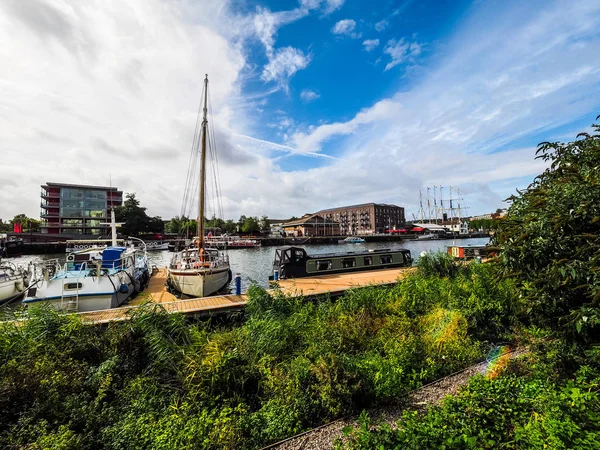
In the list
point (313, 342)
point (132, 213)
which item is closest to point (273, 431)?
point (313, 342)

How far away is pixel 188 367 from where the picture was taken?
6273 millimetres

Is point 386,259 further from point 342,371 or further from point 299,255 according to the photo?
point 342,371

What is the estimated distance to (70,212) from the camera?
Answer: 241 feet

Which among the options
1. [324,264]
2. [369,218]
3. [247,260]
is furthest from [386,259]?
[369,218]

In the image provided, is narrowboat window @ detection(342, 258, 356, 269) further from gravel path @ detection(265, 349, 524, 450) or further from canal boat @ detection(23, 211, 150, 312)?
canal boat @ detection(23, 211, 150, 312)

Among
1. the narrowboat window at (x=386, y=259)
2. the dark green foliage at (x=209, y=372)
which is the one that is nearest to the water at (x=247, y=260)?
the narrowboat window at (x=386, y=259)

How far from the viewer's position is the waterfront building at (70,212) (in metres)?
73.1

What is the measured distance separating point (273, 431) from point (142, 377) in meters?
3.51

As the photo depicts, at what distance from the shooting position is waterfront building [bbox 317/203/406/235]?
135m

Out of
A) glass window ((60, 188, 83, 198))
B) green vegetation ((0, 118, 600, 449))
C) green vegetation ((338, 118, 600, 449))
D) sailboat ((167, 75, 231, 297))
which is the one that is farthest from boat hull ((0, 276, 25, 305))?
glass window ((60, 188, 83, 198))

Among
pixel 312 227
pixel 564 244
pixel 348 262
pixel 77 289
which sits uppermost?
pixel 312 227

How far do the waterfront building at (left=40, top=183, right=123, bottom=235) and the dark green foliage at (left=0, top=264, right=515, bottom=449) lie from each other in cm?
7957

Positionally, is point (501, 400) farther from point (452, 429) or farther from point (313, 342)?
point (313, 342)

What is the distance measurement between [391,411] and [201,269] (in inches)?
562
